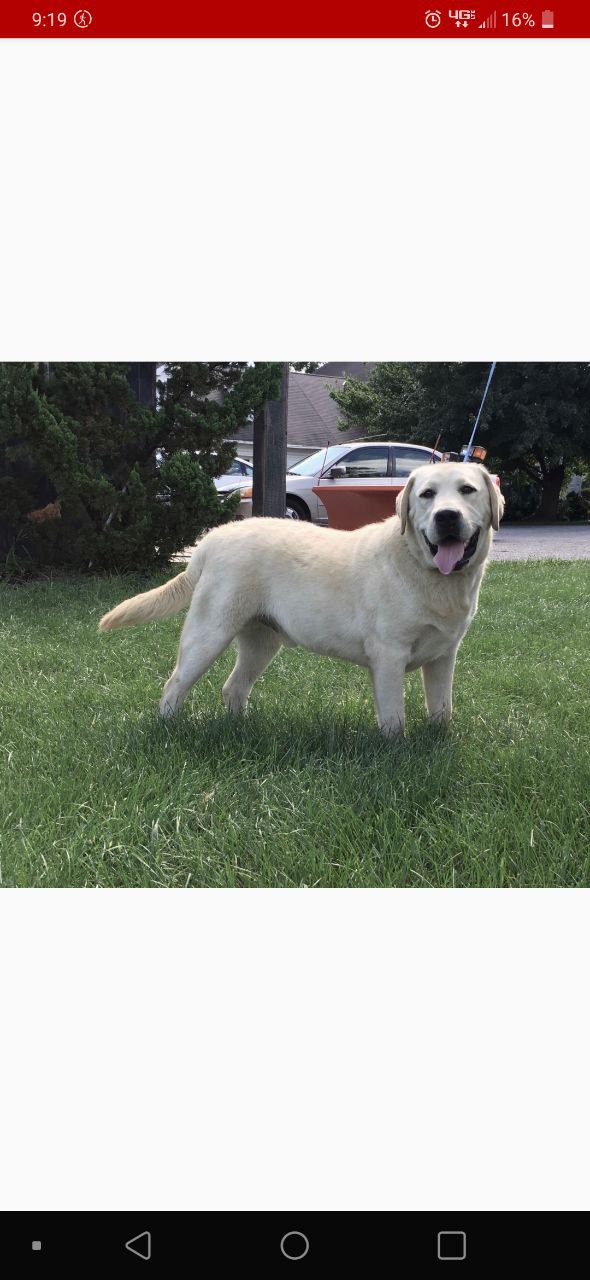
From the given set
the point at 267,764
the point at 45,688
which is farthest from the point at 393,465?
the point at 267,764

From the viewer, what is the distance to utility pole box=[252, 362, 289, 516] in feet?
32.5

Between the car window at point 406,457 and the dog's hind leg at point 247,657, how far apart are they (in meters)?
9.57

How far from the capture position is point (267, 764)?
3543 mm

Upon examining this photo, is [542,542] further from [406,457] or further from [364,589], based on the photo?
[364,589]

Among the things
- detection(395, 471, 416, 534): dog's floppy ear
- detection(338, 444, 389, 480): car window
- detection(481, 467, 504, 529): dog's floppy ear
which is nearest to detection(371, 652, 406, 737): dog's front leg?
detection(395, 471, 416, 534): dog's floppy ear

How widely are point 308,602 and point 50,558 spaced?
18.5 feet

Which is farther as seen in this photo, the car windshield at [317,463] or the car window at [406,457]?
the car windshield at [317,463]

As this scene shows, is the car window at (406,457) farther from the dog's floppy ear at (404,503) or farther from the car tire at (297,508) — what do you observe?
the dog's floppy ear at (404,503)

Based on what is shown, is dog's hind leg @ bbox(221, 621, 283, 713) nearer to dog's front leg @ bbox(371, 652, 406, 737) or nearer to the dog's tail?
the dog's tail

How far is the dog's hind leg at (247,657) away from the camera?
449 centimetres

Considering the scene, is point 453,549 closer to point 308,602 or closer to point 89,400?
point 308,602

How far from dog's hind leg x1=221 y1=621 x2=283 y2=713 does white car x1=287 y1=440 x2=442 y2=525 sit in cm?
867

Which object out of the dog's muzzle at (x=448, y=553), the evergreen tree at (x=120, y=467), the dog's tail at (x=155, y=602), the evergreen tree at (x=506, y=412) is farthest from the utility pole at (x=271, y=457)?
the evergreen tree at (x=506, y=412)

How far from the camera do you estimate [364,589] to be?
393 centimetres
